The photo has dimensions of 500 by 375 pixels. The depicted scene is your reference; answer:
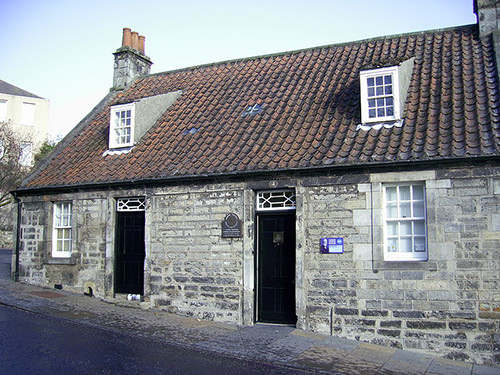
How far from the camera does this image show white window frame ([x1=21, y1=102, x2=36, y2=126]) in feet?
156

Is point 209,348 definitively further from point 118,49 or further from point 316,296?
point 118,49

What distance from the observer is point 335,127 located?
435 inches

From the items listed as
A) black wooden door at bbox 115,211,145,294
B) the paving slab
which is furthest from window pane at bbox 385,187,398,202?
black wooden door at bbox 115,211,145,294

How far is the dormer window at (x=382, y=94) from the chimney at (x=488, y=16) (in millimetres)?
2952

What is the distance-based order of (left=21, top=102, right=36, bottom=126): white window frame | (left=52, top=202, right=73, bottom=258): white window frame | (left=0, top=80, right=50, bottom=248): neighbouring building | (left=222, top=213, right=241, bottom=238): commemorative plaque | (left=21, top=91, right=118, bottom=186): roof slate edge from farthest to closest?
(left=21, top=102, right=36, bottom=126): white window frame < (left=0, top=80, right=50, bottom=248): neighbouring building < (left=21, top=91, right=118, bottom=186): roof slate edge < (left=52, top=202, right=73, bottom=258): white window frame < (left=222, top=213, right=241, bottom=238): commemorative plaque

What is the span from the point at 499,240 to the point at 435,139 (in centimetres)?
229

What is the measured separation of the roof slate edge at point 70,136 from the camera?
14.5 metres

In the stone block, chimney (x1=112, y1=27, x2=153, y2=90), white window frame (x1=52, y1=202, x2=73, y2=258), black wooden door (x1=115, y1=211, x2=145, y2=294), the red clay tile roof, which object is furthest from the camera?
chimney (x1=112, y1=27, x2=153, y2=90)

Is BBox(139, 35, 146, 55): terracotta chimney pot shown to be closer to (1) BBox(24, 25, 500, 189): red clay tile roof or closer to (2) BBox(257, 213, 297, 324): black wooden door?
(1) BBox(24, 25, 500, 189): red clay tile roof

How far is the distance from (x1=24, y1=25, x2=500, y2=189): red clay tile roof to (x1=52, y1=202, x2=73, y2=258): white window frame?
31.8 inches

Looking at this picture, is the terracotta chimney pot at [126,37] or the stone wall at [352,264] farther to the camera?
the terracotta chimney pot at [126,37]

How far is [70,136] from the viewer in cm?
1580

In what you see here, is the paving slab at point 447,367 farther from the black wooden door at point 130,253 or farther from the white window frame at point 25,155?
the white window frame at point 25,155

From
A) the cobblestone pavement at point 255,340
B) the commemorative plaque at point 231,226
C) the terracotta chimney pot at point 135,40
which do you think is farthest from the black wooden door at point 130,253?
the terracotta chimney pot at point 135,40
